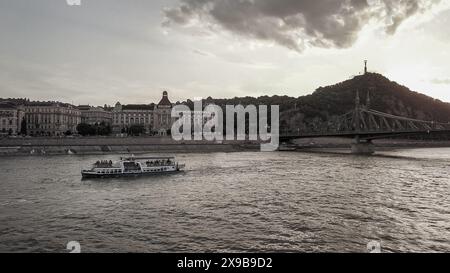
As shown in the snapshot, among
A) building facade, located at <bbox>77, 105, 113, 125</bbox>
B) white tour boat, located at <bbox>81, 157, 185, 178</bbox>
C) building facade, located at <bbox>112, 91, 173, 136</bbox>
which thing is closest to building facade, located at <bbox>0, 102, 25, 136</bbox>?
building facade, located at <bbox>112, 91, 173, 136</bbox>

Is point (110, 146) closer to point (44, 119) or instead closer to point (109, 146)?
point (109, 146)

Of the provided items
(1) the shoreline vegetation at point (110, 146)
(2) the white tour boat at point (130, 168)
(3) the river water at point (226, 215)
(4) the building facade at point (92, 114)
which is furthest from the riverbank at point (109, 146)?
(4) the building facade at point (92, 114)

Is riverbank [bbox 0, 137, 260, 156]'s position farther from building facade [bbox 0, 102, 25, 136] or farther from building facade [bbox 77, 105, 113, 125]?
building facade [bbox 77, 105, 113, 125]

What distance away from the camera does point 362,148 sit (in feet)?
288

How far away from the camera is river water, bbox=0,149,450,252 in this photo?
50.8 feet

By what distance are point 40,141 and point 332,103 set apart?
131 m

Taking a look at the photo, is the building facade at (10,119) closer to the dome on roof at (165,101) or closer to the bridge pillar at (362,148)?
the dome on roof at (165,101)

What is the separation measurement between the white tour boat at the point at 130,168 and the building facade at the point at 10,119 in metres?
67.7

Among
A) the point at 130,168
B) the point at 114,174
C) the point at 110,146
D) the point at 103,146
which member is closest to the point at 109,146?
the point at 110,146

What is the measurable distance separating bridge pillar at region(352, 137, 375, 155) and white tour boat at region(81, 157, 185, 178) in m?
53.2

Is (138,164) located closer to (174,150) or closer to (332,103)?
(174,150)

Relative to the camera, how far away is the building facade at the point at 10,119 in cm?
9900
